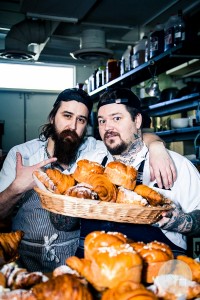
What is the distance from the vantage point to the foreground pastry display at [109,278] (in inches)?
28.7

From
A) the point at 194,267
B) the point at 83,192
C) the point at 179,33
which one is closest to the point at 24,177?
the point at 83,192

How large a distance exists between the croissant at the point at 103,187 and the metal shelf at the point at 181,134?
2.46 meters

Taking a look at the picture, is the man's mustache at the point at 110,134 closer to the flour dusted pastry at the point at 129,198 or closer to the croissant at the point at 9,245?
the flour dusted pastry at the point at 129,198

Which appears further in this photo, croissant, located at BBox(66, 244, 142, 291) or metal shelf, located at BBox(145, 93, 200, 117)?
metal shelf, located at BBox(145, 93, 200, 117)

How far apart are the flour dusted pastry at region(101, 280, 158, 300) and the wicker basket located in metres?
0.39

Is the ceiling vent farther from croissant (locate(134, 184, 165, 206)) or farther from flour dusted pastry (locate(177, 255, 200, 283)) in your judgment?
flour dusted pastry (locate(177, 255, 200, 283))

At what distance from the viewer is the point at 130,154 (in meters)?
1.95

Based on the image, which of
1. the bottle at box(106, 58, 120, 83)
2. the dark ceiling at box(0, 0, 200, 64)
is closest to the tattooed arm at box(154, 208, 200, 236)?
the dark ceiling at box(0, 0, 200, 64)

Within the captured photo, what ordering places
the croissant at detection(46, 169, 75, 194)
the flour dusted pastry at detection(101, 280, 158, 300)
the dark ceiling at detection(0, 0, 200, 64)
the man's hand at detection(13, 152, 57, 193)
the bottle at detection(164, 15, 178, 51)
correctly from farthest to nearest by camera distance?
1. the dark ceiling at detection(0, 0, 200, 64)
2. the bottle at detection(164, 15, 178, 51)
3. the man's hand at detection(13, 152, 57, 193)
4. the croissant at detection(46, 169, 75, 194)
5. the flour dusted pastry at detection(101, 280, 158, 300)

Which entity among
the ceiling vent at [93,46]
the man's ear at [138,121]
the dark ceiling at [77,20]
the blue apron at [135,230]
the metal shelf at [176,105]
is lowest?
the blue apron at [135,230]

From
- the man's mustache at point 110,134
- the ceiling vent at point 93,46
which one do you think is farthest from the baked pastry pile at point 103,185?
the ceiling vent at point 93,46

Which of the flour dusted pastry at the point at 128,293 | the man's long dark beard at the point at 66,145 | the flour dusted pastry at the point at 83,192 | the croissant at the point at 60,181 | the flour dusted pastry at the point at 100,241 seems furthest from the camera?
the man's long dark beard at the point at 66,145

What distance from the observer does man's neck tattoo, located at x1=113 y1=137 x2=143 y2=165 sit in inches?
76.3

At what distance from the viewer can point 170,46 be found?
10.5 feet
